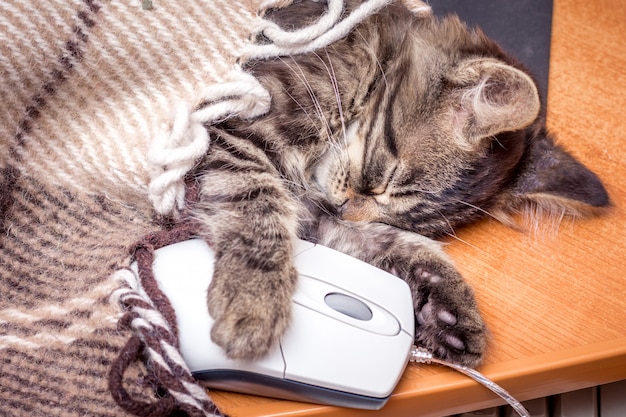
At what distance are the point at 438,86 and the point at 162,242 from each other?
0.56 metres

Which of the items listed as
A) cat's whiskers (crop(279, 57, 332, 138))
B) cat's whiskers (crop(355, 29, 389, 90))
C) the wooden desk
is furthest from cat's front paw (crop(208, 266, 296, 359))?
cat's whiskers (crop(355, 29, 389, 90))

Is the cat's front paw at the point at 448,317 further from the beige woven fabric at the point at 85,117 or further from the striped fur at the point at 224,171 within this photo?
the beige woven fabric at the point at 85,117

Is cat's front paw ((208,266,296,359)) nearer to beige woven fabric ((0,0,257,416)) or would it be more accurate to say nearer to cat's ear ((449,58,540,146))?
beige woven fabric ((0,0,257,416))

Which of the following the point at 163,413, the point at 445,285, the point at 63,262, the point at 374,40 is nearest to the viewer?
the point at 163,413

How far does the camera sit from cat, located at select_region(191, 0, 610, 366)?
0.99m

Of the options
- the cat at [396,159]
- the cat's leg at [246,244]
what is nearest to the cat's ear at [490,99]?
the cat at [396,159]

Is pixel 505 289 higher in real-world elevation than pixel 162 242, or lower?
lower

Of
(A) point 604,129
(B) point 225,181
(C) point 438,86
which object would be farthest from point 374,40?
(A) point 604,129

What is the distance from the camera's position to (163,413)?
31.4 inches

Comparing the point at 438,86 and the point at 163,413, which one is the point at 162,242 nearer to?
the point at 163,413

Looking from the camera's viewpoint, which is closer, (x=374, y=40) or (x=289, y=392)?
(x=289, y=392)

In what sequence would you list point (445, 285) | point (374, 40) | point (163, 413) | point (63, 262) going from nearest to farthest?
point (163, 413), point (63, 262), point (445, 285), point (374, 40)

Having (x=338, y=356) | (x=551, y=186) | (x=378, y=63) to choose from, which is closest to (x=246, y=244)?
(x=338, y=356)

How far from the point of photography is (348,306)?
2.83 ft
